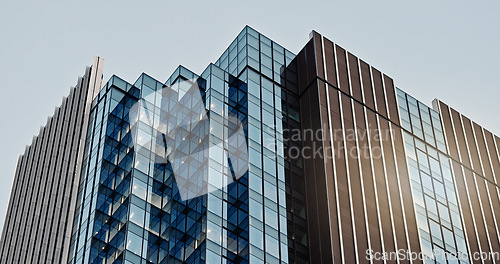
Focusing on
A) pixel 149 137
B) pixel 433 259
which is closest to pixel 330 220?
pixel 433 259

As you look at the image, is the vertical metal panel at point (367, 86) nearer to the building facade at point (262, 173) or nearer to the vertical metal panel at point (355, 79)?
the building facade at point (262, 173)

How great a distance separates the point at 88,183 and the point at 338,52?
89.2ft

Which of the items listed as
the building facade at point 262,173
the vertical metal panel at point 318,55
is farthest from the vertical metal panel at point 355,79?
the vertical metal panel at point 318,55

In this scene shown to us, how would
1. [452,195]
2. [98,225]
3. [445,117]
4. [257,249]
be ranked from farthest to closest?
[445,117] < [452,195] < [98,225] < [257,249]

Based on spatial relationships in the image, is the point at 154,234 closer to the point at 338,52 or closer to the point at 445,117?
the point at 338,52

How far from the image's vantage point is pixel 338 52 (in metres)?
84.9

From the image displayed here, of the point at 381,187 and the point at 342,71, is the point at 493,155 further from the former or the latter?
the point at 381,187

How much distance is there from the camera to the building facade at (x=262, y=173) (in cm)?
6912

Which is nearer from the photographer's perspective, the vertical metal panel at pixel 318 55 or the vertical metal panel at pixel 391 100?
the vertical metal panel at pixel 318 55

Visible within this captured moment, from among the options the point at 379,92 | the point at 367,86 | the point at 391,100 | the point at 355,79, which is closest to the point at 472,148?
the point at 391,100
